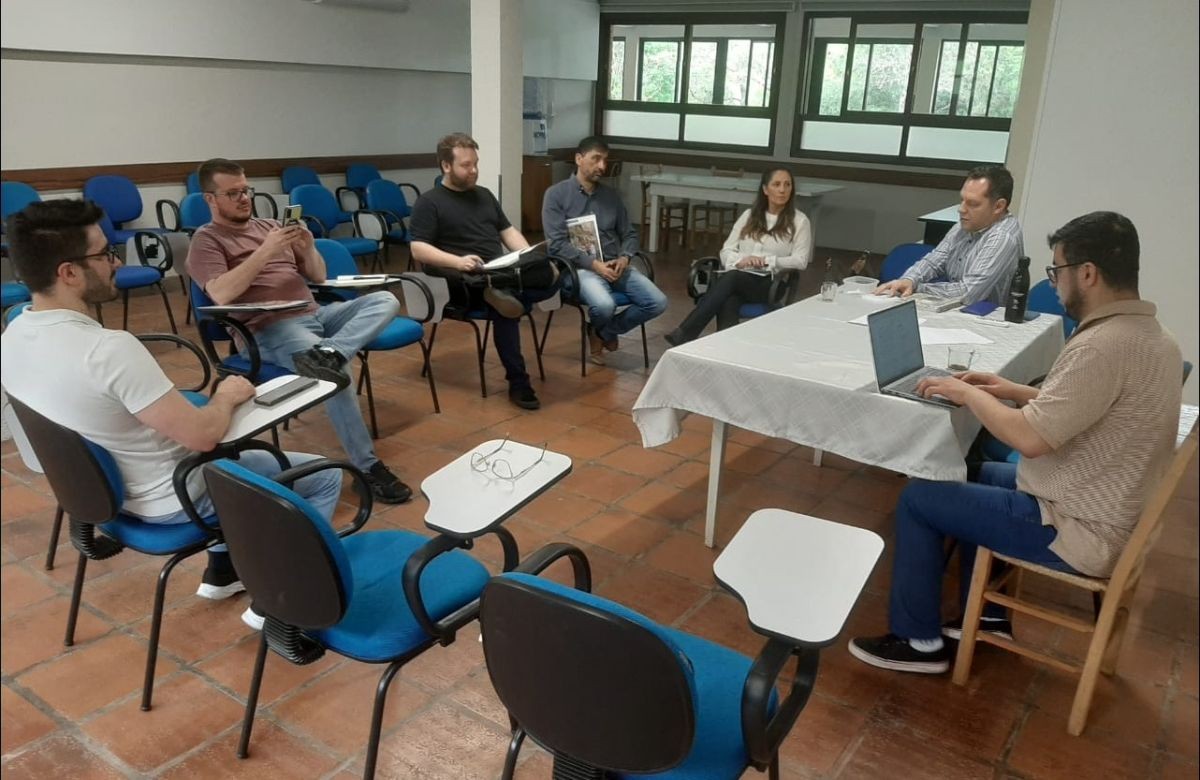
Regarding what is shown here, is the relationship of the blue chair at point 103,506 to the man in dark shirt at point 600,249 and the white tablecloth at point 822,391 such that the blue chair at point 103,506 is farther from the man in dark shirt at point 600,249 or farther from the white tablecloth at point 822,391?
the man in dark shirt at point 600,249

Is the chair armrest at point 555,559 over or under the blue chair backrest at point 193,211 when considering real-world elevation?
under

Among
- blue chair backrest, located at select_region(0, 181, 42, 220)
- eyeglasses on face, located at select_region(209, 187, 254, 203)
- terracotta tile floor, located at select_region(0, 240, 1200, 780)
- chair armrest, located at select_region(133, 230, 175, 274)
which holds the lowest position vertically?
terracotta tile floor, located at select_region(0, 240, 1200, 780)

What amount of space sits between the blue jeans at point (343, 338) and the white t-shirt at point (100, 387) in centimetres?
101

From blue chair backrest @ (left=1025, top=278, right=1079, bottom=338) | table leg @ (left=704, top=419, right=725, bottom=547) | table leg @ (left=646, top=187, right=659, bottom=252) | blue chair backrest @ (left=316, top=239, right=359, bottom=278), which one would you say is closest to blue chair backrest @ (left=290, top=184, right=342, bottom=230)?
blue chair backrest @ (left=316, top=239, right=359, bottom=278)

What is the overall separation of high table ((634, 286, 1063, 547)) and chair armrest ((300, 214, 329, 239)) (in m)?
1.60

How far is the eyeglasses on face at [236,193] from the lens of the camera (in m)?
2.74

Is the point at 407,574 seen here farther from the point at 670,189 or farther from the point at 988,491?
the point at 670,189

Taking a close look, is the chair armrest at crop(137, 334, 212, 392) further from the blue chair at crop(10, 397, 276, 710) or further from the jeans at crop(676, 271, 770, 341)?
the jeans at crop(676, 271, 770, 341)

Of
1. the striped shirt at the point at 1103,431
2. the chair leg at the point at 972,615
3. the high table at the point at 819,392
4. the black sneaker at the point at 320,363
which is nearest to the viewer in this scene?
the striped shirt at the point at 1103,431

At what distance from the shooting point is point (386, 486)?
2.93 metres

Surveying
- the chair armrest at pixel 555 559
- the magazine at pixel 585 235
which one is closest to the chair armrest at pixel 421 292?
the magazine at pixel 585 235

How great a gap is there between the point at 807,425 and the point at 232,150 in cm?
195

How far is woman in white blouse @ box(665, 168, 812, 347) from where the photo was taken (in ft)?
13.5

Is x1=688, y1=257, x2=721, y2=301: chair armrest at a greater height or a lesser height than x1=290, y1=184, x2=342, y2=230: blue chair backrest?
lesser
